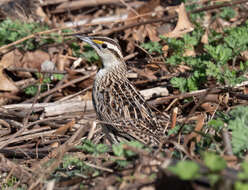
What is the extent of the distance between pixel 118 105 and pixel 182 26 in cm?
216

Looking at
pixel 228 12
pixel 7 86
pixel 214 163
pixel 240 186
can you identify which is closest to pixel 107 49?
pixel 7 86

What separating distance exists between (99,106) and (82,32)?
105 inches

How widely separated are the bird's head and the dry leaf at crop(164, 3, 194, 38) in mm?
1183

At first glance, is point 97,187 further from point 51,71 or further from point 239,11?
point 239,11

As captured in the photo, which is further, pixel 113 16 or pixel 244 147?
pixel 113 16

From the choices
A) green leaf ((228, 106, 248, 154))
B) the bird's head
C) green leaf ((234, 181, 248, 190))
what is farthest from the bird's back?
green leaf ((234, 181, 248, 190))

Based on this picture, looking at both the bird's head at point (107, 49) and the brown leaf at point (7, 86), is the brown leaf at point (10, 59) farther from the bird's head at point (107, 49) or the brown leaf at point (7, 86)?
Result: the bird's head at point (107, 49)

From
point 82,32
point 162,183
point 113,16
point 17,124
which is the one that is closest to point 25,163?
point 17,124

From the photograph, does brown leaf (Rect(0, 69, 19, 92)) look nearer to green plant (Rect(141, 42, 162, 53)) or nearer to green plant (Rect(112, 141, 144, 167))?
green plant (Rect(141, 42, 162, 53))

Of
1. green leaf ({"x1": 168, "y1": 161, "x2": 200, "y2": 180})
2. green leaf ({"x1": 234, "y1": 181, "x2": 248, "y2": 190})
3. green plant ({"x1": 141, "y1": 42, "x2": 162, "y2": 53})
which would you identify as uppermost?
green plant ({"x1": 141, "y1": 42, "x2": 162, "y2": 53})

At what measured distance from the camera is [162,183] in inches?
110

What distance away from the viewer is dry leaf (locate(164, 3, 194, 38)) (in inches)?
245

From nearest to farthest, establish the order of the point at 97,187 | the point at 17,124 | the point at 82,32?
1. the point at 97,187
2. the point at 17,124
3. the point at 82,32

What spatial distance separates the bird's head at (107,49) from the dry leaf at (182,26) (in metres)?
1.18
